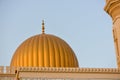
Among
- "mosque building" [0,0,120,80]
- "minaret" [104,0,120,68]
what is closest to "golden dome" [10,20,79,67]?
"mosque building" [0,0,120,80]

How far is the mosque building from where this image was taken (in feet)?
27.7

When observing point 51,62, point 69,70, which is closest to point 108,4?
point 51,62

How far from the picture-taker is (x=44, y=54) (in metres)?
10.3

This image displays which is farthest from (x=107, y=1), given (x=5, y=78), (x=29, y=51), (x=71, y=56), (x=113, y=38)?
(x=5, y=78)

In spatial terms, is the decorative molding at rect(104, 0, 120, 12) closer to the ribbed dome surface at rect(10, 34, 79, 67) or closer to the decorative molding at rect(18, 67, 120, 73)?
the ribbed dome surface at rect(10, 34, 79, 67)

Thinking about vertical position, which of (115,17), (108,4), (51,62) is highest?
(108,4)

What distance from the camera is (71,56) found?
35.8 feet

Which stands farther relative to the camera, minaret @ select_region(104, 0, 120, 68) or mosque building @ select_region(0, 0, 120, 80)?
minaret @ select_region(104, 0, 120, 68)

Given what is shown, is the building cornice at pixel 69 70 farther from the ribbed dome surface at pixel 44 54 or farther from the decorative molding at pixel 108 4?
the decorative molding at pixel 108 4

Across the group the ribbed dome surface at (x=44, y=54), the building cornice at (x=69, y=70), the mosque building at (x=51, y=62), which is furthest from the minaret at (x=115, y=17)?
the ribbed dome surface at (x=44, y=54)

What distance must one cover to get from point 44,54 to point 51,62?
43 cm

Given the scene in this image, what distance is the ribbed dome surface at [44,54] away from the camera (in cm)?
1020

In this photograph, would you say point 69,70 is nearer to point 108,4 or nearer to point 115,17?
point 115,17

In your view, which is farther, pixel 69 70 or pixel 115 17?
pixel 115 17
